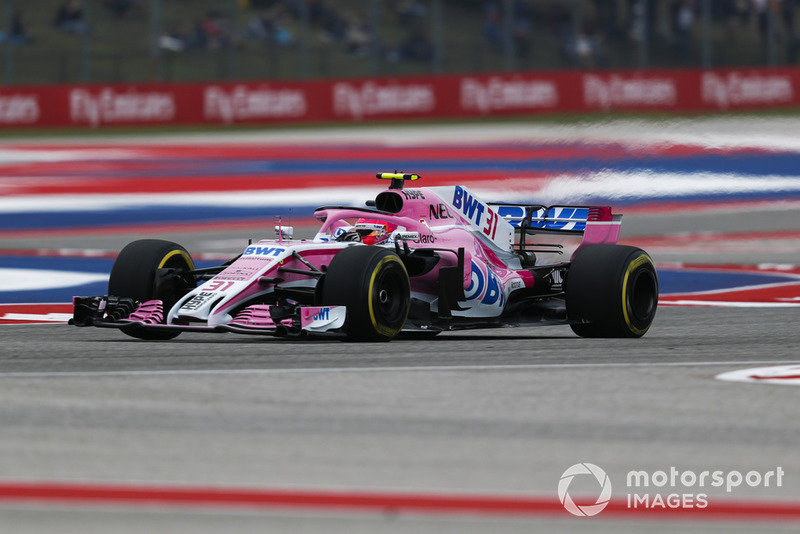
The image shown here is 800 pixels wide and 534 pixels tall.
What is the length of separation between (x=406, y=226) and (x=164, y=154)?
65.1 ft

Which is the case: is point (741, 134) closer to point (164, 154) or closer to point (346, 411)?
point (346, 411)

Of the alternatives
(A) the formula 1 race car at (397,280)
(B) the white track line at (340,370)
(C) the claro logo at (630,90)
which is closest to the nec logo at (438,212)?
(A) the formula 1 race car at (397,280)

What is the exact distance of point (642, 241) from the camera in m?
17.9

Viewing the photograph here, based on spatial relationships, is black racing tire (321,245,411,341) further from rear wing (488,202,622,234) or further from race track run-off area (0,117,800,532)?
rear wing (488,202,622,234)

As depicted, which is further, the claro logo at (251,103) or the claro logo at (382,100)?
the claro logo at (382,100)

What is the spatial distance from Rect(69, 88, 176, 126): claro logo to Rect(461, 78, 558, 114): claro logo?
7.00 metres

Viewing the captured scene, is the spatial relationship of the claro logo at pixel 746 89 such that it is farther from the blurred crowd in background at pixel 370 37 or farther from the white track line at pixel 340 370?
the white track line at pixel 340 370

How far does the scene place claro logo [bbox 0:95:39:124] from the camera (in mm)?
33469

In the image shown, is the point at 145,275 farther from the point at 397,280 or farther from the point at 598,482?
the point at 598,482

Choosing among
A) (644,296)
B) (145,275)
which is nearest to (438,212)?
(644,296)

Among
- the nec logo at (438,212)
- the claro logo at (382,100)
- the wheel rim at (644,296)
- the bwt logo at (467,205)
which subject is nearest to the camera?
the wheel rim at (644,296)

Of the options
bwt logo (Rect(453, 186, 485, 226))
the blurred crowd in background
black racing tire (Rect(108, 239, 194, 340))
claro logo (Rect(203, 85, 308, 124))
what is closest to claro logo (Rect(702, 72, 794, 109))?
the blurred crowd in background

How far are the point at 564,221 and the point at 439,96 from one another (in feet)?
81.1

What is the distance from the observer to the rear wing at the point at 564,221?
11336 mm
